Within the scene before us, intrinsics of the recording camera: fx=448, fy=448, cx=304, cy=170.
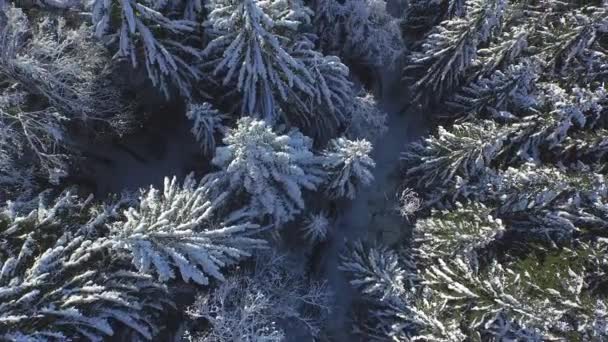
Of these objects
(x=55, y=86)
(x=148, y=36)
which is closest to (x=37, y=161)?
(x=55, y=86)

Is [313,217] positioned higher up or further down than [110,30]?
further down

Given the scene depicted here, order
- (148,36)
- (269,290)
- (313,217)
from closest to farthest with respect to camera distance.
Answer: (148,36)
(269,290)
(313,217)

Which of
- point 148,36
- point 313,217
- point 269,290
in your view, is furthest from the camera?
point 313,217

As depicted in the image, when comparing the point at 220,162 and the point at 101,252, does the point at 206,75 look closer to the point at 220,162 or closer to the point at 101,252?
the point at 220,162

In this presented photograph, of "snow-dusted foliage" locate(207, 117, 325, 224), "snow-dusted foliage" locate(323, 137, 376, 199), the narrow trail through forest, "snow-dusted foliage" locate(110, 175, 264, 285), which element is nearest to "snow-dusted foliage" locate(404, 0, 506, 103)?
the narrow trail through forest

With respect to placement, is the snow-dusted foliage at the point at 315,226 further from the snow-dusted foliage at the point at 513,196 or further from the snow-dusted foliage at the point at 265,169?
the snow-dusted foliage at the point at 513,196

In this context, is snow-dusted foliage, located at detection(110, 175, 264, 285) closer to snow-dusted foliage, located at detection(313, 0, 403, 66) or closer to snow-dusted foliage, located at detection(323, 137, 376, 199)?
snow-dusted foliage, located at detection(323, 137, 376, 199)
